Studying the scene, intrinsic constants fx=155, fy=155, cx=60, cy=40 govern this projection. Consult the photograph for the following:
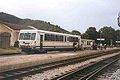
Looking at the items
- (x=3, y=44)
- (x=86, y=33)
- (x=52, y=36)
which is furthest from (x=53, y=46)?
(x=86, y=33)

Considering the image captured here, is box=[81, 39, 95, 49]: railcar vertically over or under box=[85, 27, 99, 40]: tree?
under

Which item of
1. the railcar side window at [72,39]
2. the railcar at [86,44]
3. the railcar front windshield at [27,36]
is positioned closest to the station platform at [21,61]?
the railcar front windshield at [27,36]

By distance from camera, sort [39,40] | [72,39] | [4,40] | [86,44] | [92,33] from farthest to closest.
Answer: [92,33], [86,44], [72,39], [4,40], [39,40]

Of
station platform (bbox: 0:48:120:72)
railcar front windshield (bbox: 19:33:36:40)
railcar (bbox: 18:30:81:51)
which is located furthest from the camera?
railcar front windshield (bbox: 19:33:36:40)

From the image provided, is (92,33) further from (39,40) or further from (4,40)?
(39,40)

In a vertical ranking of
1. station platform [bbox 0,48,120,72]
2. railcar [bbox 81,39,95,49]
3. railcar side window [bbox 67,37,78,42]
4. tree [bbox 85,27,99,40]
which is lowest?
station platform [bbox 0,48,120,72]

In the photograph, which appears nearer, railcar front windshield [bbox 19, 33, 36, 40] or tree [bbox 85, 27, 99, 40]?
railcar front windshield [bbox 19, 33, 36, 40]

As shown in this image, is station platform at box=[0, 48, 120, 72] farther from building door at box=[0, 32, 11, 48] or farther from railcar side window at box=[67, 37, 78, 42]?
building door at box=[0, 32, 11, 48]

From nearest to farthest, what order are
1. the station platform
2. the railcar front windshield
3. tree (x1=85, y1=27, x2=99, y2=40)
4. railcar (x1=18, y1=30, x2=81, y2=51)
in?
1. the station platform
2. railcar (x1=18, y1=30, x2=81, y2=51)
3. the railcar front windshield
4. tree (x1=85, y1=27, x2=99, y2=40)

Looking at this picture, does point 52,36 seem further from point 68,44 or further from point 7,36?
point 7,36

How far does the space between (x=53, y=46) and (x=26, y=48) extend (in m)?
4.45

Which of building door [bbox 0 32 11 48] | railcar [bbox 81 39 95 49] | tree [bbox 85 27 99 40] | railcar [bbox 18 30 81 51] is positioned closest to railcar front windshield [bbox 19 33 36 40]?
railcar [bbox 18 30 81 51]

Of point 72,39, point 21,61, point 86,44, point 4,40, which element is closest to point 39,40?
point 21,61

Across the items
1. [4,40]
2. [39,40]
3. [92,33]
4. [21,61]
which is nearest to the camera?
[21,61]
